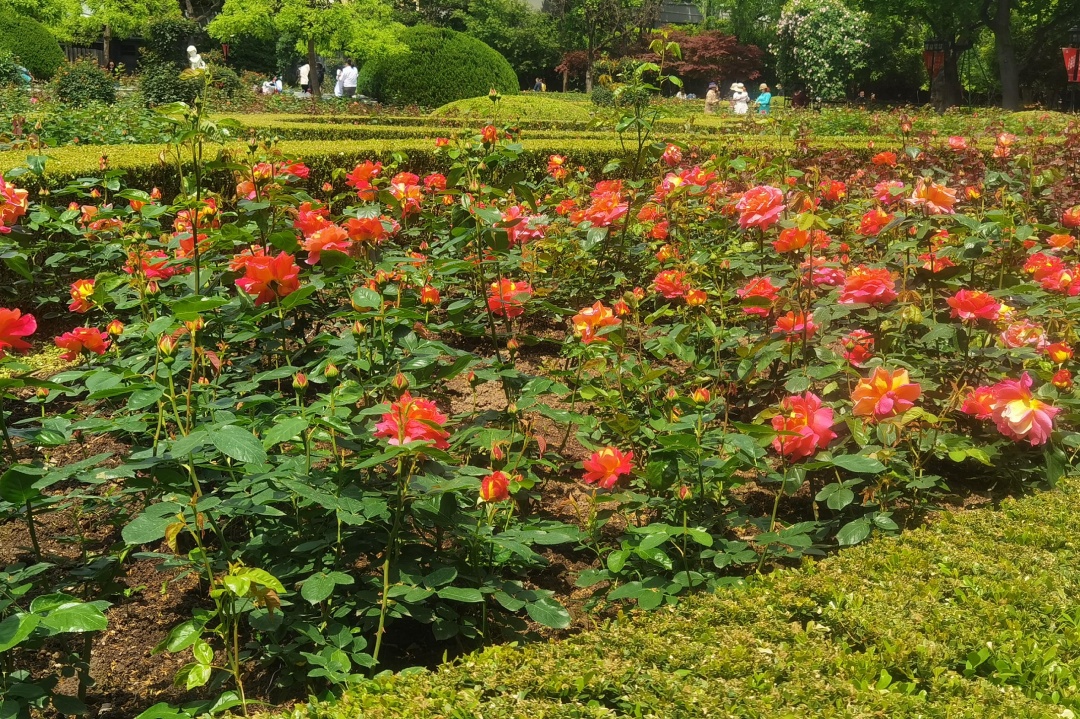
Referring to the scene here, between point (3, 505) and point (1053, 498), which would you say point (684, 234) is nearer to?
point (1053, 498)

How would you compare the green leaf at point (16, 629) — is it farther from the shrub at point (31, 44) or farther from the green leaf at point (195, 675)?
the shrub at point (31, 44)

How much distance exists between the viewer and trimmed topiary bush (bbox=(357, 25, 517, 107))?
18.1 m

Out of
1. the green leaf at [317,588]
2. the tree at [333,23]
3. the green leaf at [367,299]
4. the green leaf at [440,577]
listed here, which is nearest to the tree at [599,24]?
the tree at [333,23]

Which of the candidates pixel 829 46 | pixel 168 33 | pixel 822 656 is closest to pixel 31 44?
pixel 168 33

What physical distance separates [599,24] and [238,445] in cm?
3648

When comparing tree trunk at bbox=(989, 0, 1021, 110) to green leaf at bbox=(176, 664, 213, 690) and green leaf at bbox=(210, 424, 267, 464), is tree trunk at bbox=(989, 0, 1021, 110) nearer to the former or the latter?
green leaf at bbox=(210, 424, 267, 464)

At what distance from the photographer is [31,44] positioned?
23750 mm

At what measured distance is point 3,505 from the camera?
1.93m

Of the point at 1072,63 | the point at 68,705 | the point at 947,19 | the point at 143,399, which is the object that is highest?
the point at 947,19

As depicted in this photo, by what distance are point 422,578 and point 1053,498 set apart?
1668 millimetres

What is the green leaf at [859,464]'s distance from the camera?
85.3 inches

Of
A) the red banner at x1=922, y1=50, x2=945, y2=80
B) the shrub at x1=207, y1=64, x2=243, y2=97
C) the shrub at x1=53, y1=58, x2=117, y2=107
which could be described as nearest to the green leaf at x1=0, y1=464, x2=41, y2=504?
the shrub at x1=53, y1=58, x2=117, y2=107

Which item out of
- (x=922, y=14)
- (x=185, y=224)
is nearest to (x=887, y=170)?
(x=185, y=224)

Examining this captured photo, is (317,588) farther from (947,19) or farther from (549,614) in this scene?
(947,19)
